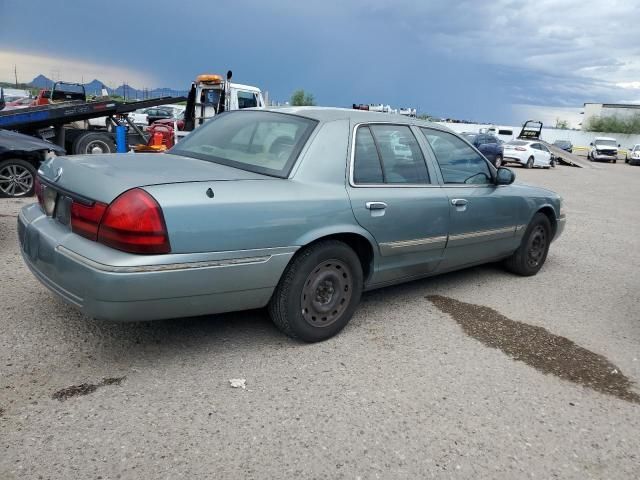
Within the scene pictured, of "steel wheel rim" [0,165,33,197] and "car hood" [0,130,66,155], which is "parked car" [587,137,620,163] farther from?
"steel wheel rim" [0,165,33,197]

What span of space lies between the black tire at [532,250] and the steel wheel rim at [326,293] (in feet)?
8.53

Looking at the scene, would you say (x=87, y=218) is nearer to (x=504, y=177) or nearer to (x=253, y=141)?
(x=253, y=141)

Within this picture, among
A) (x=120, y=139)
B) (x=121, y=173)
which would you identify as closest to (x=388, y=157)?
(x=121, y=173)

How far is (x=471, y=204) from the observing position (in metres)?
4.55

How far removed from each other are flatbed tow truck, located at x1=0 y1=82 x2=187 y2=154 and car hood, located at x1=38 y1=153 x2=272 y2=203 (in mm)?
7989

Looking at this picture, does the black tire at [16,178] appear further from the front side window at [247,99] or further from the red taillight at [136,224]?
the red taillight at [136,224]

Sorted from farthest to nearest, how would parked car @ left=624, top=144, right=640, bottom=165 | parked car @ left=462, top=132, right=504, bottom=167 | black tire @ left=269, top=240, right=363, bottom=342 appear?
parked car @ left=624, top=144, right=640, bottom=165, parked car @ left=462, top=132, right=504, bottom=167, black tire @ left=269, top=240, right=363, bottom=342

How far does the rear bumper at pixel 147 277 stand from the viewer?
2752 mm

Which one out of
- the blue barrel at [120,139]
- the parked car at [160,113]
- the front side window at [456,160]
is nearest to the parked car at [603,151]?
the parked car at [160,113]

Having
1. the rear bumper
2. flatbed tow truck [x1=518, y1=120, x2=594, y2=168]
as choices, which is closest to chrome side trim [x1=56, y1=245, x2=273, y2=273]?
the rear bumper

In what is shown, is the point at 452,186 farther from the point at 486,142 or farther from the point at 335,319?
the point at 486,142

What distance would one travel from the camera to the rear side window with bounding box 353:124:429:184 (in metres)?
3.80

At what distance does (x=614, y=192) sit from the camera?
667 inches

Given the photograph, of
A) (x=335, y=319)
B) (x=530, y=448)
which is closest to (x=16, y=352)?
(x=335, y=319)
